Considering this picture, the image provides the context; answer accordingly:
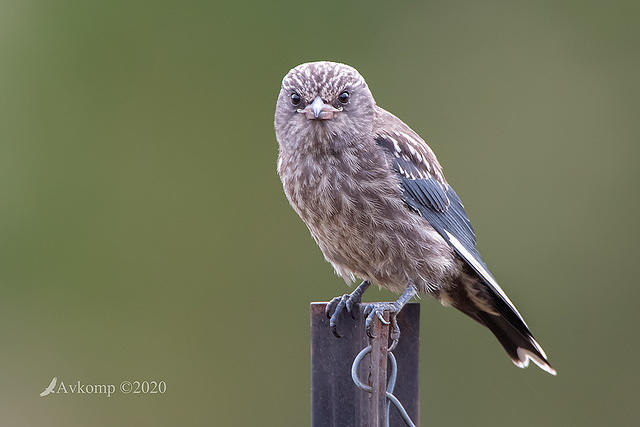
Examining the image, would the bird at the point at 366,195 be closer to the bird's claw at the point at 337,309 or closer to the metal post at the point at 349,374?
the bird's claw at the point at 337,309

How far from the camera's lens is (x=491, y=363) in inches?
328

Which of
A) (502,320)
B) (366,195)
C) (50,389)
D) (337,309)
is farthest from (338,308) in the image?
(50,389)

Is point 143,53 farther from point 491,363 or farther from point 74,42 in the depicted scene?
point 491,363

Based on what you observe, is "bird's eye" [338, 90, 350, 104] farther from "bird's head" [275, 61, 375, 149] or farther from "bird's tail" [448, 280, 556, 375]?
"bird's tail" [448, 280, 556, 375]

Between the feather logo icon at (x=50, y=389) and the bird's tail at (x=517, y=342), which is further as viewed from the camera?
the feather logo icon at (x=50, y=389)

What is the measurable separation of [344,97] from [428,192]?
0.66 metres

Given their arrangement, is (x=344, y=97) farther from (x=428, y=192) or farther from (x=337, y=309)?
(x=337, y=309)

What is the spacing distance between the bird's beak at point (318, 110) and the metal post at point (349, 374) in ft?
3.51

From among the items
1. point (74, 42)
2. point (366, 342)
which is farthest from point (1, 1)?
point (366, 342)

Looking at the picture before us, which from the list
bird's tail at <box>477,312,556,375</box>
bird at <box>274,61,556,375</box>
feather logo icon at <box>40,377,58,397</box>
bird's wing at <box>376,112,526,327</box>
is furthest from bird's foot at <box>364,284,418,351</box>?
feather logo icon at <box>40,377,58,397</box>

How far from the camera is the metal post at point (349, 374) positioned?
395cm

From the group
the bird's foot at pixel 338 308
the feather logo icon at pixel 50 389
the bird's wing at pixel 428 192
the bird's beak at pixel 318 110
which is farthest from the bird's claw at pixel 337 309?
the feather logo icon at pixel 50 389

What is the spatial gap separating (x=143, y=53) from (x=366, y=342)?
524cm

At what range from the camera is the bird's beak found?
5.07 meters
